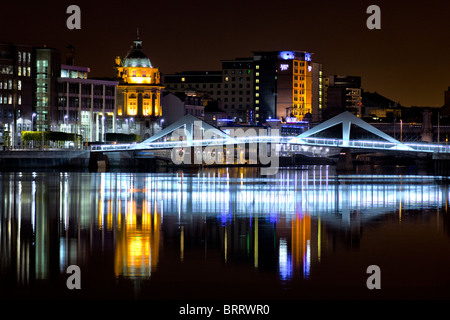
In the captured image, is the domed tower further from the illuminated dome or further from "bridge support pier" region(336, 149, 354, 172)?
"bridge support pier" region(336, 149, 354, 172)

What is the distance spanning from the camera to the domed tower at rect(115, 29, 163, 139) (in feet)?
473

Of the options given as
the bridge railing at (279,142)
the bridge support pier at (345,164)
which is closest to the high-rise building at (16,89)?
the bridge railing at (279,142)

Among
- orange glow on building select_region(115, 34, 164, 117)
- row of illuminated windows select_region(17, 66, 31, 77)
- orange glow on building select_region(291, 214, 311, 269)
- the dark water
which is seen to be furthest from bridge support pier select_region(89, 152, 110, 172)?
orange glow on building select_region(291, 214, 311, 269)

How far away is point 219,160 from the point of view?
414 ft

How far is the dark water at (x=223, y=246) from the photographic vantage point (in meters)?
20.5

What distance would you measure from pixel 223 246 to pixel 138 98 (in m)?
120

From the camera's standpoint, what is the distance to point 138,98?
14525 centimetres

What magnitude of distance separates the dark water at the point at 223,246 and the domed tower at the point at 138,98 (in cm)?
9634

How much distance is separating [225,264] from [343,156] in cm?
8283

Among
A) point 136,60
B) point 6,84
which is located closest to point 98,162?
point 6,84

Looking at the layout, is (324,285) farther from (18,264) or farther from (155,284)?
(18,264)

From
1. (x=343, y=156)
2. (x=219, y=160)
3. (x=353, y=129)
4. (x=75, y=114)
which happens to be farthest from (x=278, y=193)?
(x=353, y=129)
